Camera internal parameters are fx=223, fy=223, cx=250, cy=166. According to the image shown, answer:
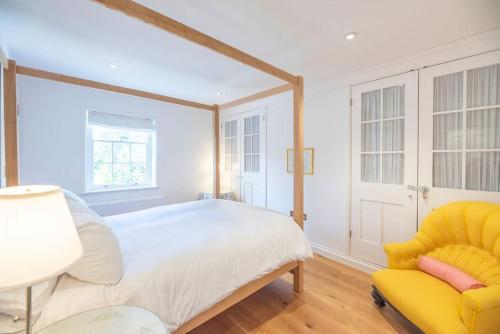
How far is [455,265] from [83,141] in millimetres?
4261

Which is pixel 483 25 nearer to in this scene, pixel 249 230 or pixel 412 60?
pixel 412 60

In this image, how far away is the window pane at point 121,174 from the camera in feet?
11.2

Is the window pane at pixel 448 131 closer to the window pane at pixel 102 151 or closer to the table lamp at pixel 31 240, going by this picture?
the table lamp at pixel 31 240

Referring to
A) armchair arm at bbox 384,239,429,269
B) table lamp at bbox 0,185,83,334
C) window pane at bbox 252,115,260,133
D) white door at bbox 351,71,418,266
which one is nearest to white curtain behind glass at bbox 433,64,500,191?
white door at bbox 351,71,418,266

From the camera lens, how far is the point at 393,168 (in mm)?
2451

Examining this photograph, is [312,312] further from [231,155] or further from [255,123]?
[231,155]

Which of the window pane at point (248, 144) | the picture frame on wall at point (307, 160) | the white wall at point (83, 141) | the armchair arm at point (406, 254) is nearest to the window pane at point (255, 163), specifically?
the window pane at point (248, 144)

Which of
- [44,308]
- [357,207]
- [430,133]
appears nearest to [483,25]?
[430,133]

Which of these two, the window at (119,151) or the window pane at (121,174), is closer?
the window at (119,151)

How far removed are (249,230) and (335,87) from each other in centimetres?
219

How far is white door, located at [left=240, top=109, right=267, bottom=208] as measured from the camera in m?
3.81

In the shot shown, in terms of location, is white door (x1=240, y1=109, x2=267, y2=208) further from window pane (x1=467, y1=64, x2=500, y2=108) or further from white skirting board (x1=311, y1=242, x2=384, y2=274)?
window pane (x1=467, y1=64, x2=500, y2=108)

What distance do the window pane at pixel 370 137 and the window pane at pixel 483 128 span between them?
750mm

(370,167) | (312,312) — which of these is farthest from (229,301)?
(370,167)
